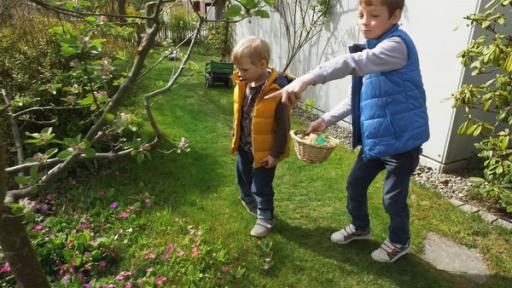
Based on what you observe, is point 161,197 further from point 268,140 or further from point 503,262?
point 503,262

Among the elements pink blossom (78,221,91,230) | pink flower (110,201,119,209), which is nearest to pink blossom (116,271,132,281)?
pink blossom (78,221,91,230)

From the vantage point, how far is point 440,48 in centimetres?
402

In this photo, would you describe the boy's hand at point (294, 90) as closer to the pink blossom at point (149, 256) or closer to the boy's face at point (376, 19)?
the boy's face at point (376, 19)

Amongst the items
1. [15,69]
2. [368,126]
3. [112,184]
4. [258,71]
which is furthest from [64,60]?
[368,126]

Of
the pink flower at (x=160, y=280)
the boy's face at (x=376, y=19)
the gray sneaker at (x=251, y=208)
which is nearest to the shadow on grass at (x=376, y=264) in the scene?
the gray sneaker at (x=251, y=208)

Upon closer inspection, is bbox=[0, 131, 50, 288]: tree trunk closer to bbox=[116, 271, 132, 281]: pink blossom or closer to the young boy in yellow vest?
bbox=[116, 271, 132, 281]: pink blossom

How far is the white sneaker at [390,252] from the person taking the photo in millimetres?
2771

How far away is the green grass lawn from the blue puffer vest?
0.90 m

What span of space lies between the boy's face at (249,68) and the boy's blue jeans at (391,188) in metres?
0.86

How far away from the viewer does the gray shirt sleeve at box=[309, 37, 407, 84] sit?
1.99m

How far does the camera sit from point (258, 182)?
300 cm

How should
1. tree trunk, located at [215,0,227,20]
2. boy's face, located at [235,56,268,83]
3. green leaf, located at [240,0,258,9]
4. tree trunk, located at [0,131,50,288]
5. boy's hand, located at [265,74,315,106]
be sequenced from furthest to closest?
boy's face, located at [235,56,268,83] → tree trunk, located at [215,0,227,20] → boy's hand, located at [265,74,315,106] → tree trunk, located at [0,131,50,288] → green leaf, located at [240,0,258,9]

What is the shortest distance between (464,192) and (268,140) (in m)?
2.17

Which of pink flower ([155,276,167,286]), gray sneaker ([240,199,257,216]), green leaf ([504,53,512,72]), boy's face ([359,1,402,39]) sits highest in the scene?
boy's face ([359,1,402,39])
